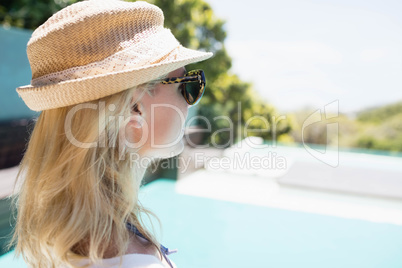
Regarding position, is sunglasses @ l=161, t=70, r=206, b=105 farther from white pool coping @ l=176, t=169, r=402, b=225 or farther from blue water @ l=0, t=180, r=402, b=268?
white pool coping @ l=176, t=169, r=402, b=225

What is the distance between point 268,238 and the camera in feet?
14.0

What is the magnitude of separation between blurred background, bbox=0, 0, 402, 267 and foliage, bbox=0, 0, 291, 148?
0.04 metres

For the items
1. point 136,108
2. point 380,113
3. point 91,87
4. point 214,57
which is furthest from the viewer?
point 380,113

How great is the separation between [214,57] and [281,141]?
13.3ft

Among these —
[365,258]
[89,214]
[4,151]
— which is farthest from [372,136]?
[89,214]

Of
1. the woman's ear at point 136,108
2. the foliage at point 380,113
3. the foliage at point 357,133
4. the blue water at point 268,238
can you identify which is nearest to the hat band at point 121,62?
the woman's ear at point 136,108

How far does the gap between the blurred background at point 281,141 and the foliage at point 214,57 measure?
39mm

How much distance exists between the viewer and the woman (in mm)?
890

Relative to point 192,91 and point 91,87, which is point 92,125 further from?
point 192,91

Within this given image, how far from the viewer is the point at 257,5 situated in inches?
736

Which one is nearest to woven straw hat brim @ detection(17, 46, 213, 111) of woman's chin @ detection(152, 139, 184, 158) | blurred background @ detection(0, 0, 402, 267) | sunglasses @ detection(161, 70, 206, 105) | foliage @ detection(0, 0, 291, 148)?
sunglasses @ detection(161, 70, 206, 105)

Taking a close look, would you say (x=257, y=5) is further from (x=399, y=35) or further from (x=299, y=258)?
(x=299, y=258)

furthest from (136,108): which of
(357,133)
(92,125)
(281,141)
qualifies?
(357,133)

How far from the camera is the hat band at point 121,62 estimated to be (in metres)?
0.90
